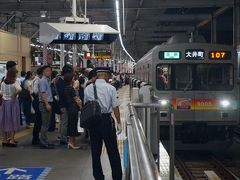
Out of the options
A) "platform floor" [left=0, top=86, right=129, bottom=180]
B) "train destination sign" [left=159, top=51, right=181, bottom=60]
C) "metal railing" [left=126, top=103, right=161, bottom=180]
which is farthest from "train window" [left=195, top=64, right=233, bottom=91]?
"metal railing" [left=126, top=103, right=161, bottom=180]

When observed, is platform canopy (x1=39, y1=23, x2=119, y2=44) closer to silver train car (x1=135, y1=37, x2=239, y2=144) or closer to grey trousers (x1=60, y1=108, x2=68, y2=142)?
grey trousers (x1=60, y1=108, x2=68, y2=142)

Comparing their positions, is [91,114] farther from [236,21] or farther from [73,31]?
[236,21]

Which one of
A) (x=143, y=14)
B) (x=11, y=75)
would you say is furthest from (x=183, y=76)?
(x=143, y=14)

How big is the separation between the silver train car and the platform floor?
3305 millimetres

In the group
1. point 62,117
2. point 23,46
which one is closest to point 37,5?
point 23,46

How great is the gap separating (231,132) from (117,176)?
21.8 feet

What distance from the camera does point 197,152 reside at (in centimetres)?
1415

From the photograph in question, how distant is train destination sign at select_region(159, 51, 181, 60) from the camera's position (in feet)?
40.5

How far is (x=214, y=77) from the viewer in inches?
492

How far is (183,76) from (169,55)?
26.4 inches

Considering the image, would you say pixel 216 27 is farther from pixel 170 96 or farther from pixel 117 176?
pixel 117 176

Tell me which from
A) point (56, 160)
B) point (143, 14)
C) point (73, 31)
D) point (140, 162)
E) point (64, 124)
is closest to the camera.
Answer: point (140, 162)

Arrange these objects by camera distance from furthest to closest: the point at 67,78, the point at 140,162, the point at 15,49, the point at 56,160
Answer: the point at 15,49
the point at 67,78
the point at 56,160
the point at 140,162

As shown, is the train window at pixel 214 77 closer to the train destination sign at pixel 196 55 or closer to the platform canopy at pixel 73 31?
the train destination sign at pixel 196 55
